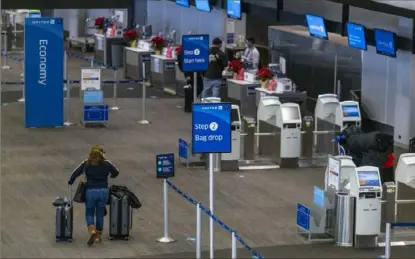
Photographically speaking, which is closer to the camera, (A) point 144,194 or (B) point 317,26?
(A) point 144,194

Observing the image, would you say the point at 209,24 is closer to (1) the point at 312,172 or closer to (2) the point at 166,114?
(2) the point at 166,114

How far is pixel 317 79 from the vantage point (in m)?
28.7

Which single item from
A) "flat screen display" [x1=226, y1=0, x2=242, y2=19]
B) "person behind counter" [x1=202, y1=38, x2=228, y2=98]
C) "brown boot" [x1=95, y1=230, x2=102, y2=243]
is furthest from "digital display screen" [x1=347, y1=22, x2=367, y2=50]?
"brown boot" [x1=95, y1=230, x2=102, y2=243]

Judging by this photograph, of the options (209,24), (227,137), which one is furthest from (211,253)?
(209,24)

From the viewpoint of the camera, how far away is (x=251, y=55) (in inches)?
1164

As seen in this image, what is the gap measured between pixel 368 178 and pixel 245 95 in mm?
11475

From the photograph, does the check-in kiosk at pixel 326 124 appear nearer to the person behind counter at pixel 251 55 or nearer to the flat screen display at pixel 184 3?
the person behind counter at pixel 251 55

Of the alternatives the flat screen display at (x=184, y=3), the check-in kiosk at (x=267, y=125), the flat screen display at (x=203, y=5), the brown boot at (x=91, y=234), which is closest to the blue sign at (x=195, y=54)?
the check-in kiosk at (x=267, y=125)

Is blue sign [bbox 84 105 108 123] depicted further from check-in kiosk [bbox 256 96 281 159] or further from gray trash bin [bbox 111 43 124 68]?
gray trash bin [bbox 111 43 124 68]

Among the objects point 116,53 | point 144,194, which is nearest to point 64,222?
point 144,194

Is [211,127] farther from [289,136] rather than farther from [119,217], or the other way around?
[289,136]

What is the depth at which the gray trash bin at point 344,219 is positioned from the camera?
1653 cm

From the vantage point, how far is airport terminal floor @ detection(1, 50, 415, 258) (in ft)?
53.4

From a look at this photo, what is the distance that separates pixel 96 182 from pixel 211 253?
2.08m
